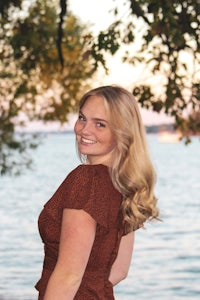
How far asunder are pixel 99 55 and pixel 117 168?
5.02 meters

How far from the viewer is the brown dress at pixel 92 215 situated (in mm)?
3783

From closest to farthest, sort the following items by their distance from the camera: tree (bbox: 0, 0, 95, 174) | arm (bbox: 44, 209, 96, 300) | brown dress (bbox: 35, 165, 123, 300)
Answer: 1. arm (bbox: 44, 209, 96, 300)
2. brown dress (bbox: 35, 165, 123, 300)
3. tree (bbox: 0, 0, 95, 174)

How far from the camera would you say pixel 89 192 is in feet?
12.5

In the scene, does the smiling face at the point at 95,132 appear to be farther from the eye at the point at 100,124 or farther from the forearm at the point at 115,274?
the forearm at the point at 115,274

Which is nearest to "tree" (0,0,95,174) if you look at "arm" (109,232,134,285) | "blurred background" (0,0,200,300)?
"blurred background" (0,0,200,300)

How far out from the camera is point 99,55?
28.8ft

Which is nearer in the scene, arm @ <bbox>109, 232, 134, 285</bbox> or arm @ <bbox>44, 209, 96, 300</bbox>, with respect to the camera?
arm @ <bbox>44, 209, 96, 300</bbox>

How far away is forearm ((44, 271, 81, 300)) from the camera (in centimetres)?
368

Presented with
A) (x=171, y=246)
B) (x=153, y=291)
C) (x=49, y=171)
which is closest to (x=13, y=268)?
(x=153, y=291)

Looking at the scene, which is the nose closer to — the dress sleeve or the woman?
the woman

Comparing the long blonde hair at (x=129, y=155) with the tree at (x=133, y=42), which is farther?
the tree at (x=133, y=42)

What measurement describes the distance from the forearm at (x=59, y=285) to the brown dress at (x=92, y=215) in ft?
0.55

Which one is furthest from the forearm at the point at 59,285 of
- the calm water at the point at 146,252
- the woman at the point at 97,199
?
the calm water at the point at 146,252

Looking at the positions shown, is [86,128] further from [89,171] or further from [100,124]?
[89,171]
